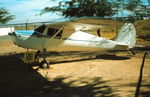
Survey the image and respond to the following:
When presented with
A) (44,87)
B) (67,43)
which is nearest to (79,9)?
(67,43)

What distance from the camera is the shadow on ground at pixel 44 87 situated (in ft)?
22.0

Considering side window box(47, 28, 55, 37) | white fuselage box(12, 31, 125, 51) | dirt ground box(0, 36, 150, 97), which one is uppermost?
side window box(47, 28, 55, 37)

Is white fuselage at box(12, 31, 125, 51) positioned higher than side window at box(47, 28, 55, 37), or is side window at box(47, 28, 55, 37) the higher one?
side window at box(47, 28, 55, 37)

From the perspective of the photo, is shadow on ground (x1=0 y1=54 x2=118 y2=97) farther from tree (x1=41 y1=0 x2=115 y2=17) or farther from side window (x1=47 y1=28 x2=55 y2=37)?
tree (x1=41 y1=0 x2=115 y2=17)

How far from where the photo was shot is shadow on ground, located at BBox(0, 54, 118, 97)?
670 cm

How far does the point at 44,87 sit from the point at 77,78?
5.16 ft

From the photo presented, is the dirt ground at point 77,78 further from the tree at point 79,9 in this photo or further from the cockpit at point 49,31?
the tree at point 79,9

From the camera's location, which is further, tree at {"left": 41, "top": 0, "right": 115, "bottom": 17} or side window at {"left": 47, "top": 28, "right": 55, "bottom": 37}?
tree at {"left": 41, "top": 0, "right": 115, "bottom": 17}

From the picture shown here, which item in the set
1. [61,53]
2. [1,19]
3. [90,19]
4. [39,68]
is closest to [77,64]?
[39,68]

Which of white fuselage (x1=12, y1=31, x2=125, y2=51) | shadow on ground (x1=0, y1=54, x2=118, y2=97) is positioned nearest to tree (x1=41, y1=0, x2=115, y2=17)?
white fuselage (x1=12, y1=31, x2=125, y2=51)

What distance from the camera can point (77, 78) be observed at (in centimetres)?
846

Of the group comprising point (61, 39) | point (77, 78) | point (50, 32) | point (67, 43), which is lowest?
point (77, 78)

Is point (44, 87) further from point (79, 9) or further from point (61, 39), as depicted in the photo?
point (79, 9)

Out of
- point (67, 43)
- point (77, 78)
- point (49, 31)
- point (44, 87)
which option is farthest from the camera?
point (67, 43)
